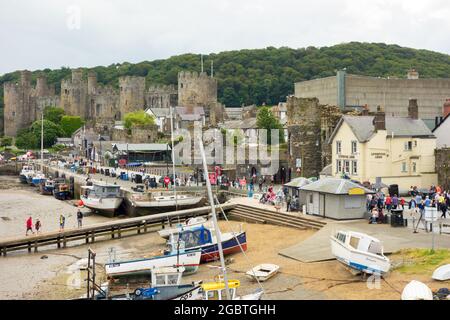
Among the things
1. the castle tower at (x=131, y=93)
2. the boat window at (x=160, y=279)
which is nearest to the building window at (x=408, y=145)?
the boat window at (x=160, y=279)

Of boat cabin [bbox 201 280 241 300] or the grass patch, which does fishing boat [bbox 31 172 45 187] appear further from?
the grass patch

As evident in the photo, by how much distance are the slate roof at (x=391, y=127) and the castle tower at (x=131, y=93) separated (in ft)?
263

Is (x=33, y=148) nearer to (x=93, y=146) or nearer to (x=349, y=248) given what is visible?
(x=93, y=146)

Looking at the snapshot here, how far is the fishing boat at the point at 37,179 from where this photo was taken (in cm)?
6067

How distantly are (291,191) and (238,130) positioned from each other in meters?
29.8

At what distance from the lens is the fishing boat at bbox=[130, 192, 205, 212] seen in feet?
119

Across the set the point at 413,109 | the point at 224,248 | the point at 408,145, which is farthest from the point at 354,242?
the point at 413,109

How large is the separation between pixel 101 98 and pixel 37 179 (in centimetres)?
5699

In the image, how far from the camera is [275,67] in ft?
443

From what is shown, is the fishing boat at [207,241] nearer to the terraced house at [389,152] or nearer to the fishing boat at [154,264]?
the fishing boat at [154,264]

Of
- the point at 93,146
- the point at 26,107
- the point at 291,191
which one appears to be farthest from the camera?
the point at 26,107

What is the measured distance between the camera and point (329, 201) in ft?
85.1
